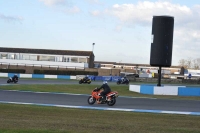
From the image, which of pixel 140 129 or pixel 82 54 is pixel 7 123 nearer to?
pixel 140 129

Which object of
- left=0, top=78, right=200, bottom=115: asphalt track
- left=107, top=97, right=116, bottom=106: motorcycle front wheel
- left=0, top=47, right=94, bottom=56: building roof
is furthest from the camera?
left=0, top=47, right=94, bottom=56: building roof

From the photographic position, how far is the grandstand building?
78.7 m

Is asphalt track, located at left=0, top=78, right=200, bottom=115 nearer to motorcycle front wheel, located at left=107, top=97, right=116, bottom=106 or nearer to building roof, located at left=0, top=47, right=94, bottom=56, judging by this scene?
motorcycle front wheel, located at left=107, top=97, right=116, bottom=106

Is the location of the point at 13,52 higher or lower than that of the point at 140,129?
higher

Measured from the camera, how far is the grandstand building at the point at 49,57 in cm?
7869

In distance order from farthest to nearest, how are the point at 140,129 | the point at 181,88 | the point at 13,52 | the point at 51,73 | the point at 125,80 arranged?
the point at 13,52 < the point at 51,73 < the point at 125,80 < the point at 181,88 < the point at 140,129

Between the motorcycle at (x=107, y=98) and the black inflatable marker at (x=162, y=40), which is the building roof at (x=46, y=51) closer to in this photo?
the black inflatable marker at (x=162, y=40)

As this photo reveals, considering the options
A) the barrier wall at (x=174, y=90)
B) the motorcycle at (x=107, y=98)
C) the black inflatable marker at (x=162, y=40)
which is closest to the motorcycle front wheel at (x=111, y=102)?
the motorcycle at (x=107, y=98)

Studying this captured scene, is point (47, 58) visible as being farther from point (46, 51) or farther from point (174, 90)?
point (174, 90)

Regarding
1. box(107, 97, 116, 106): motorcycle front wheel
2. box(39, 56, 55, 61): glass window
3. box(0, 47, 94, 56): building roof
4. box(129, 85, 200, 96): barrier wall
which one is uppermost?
box(0, 47, 94, 56): building roof

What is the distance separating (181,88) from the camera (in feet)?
97.9

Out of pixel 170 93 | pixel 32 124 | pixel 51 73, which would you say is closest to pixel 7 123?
pixel 32 124

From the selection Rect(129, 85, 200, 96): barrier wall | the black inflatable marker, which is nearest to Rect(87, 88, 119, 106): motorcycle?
Rect(129, 85, 200, 96): barrier wall

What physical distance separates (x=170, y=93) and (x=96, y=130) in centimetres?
2041
